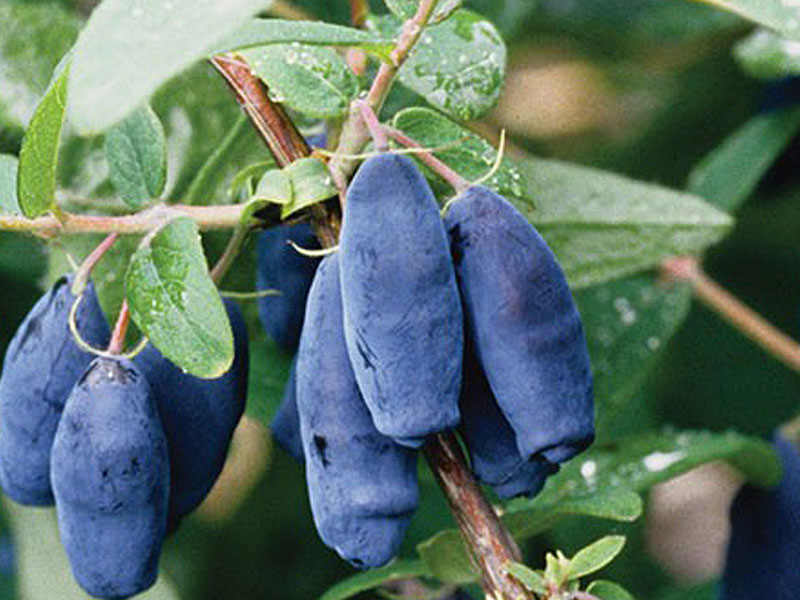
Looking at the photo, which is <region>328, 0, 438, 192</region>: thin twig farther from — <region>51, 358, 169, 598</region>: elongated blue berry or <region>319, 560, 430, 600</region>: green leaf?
<region>319, 560, 430, 600</region>: green leaf

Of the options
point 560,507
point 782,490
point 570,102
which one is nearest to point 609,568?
point 782,490

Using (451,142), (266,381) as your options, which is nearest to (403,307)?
(451,142)

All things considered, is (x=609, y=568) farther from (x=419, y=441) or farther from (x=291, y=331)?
(x=419, y=441)

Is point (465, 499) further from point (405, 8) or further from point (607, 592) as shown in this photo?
point (405, 8)

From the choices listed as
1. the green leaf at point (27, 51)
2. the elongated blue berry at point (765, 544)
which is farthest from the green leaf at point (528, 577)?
the green leaf at point (27, 51)

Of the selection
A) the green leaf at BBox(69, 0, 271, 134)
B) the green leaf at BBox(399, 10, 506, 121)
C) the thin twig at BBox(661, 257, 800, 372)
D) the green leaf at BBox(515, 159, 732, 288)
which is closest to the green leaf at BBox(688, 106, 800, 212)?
the thin twig at BBox(661, 257, 800, 372)

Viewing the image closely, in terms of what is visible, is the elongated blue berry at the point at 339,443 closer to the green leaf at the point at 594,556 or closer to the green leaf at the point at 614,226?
the green leaf at the point at 594,556
